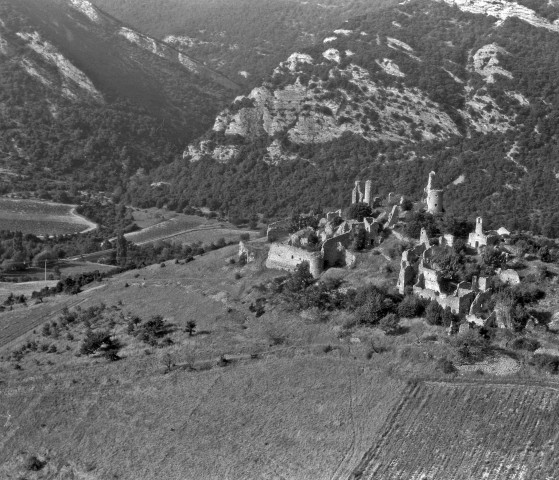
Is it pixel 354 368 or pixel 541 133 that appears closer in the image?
pixel 354 368

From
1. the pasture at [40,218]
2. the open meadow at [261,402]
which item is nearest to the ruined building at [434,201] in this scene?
the open meadow at [261,402]

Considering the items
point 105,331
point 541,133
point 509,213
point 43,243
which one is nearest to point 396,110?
point 541,133

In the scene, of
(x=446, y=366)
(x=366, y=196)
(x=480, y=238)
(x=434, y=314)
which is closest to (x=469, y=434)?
(x=446, y=366)

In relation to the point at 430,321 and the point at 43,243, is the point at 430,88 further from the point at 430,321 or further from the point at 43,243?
the point at 430,321

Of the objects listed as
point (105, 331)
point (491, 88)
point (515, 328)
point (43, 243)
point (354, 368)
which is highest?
point (491, 88)

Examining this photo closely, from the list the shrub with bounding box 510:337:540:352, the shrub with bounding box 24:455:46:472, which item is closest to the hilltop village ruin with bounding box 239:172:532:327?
Result: the shrub with bounding box 510:337:540:352

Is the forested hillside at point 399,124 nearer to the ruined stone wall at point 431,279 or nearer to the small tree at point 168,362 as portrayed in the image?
the ruined stone wall at point 431,279

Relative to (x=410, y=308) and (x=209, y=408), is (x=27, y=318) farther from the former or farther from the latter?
(x=410, y=308)
